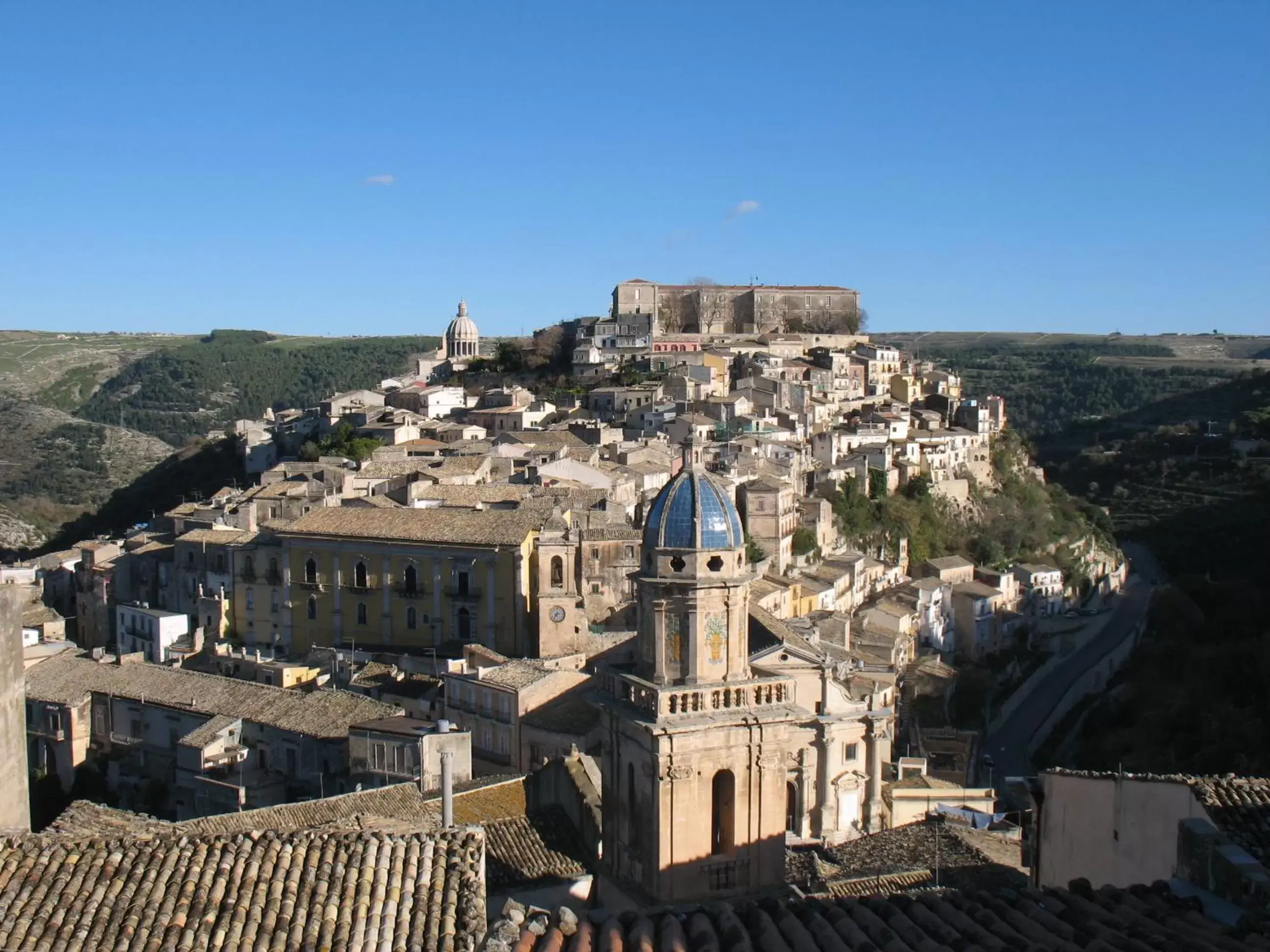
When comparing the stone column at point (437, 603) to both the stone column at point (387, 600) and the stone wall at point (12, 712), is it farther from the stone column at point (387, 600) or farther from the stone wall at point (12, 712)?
the stone wall at point (12, 712)

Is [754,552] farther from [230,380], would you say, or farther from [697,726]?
[230,380]

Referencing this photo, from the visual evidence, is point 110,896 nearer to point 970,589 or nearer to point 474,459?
point 474,459

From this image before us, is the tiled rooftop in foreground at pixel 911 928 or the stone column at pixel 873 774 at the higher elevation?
the tiled rooftop in foreground at pixel 911 928

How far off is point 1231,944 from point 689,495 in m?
7.81

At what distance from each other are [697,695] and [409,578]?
66.4 feet

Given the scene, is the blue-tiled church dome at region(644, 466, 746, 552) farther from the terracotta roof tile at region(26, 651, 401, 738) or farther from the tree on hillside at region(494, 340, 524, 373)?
the tree on hillside at region(494, 340, 524, 373)

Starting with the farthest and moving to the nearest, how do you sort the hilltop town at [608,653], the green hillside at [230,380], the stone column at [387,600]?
1. the green hillside at [230,380]
2. the stone column at [387,600]
3. the hilltop town at [608,653]

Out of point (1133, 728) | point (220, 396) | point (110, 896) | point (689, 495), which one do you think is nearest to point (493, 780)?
point (689, 495)

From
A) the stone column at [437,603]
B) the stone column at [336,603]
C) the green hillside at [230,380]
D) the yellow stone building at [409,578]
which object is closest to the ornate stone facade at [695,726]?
the yellow stone building at [409,578]

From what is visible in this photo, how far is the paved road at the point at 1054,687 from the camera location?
34969 mm

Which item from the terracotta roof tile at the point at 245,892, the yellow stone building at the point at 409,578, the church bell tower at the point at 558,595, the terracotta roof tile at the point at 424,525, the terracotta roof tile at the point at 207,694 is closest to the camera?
the terracotta roof tile at the point at 245,892

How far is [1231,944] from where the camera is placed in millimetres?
6914

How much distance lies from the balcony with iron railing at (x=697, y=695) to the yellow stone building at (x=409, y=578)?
17268 mm

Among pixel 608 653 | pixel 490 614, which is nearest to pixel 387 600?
pixel 490 614
